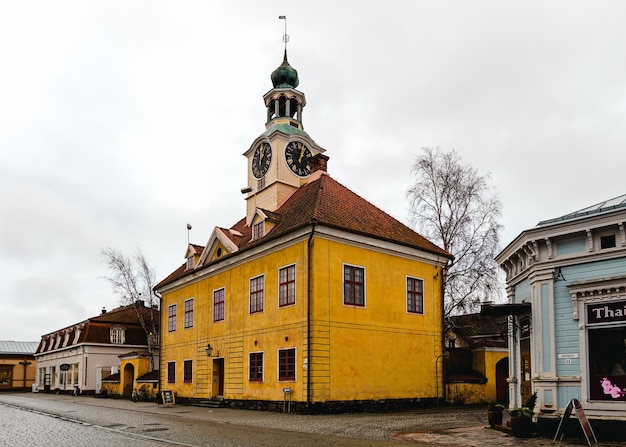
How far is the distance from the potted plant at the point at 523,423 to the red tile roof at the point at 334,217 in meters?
10.2

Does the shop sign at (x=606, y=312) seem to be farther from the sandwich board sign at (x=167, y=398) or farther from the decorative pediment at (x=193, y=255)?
the decorative pediment at (x=193, y=255)

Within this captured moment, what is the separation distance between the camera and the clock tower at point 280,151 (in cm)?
3025

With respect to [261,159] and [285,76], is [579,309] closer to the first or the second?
[261,159]

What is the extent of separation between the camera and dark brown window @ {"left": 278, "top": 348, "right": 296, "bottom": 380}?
22.1 m

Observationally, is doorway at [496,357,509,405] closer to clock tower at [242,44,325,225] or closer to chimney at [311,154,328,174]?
chimney at [311,154,328,174]

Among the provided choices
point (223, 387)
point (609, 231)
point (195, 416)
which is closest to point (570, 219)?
point (609, 231)

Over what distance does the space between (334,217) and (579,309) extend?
11.2m

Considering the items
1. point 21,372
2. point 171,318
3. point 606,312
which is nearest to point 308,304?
point 606,312

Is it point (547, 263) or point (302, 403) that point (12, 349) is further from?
point (547, 263)

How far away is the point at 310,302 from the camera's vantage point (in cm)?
2158

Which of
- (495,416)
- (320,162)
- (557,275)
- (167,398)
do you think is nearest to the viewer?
(557,275)

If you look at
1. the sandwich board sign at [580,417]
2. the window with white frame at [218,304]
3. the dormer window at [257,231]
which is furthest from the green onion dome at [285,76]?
the sandwich board sign at [580,417]

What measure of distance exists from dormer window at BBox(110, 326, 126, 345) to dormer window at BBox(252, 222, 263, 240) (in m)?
25.2

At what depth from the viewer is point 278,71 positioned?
33938 millimetres
